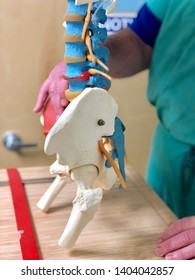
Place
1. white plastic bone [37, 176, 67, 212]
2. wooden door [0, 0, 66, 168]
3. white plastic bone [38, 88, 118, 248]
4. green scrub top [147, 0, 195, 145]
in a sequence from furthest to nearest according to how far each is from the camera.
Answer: wooden door [0, 0, 66, 168] < green scrub top [147, 0, 195, 145] < white plastic bone [37, 176, 67, 212] < white plastic bone [38, 88, 118, 248]

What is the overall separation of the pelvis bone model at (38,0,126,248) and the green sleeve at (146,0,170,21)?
30cm

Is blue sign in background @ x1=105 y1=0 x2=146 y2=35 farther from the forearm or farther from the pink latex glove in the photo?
the pink latex glove

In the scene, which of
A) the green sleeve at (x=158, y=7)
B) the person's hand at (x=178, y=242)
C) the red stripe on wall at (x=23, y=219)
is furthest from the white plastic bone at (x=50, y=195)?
the green sleeve at (x=158, y=7)

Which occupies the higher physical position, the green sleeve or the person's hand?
the green sleeve

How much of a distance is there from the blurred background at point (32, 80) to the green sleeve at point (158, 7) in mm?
99

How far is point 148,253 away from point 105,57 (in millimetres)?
232

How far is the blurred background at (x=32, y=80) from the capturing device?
0.81 m

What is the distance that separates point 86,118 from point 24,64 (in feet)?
1.71

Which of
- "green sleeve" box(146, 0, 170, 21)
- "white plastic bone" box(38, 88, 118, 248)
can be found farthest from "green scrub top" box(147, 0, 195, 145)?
"white plastic bone" box(38, 88, 118, 248)

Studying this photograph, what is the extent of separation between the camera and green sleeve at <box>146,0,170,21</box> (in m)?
0.69

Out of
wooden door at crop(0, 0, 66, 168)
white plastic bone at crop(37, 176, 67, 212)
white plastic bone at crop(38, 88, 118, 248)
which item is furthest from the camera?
wooden door at crop(0, 0, 66, 168)

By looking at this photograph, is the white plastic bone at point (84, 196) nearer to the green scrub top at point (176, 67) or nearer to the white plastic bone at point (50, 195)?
the white plastic bone at point (50, 195)

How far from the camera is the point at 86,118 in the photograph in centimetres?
41
